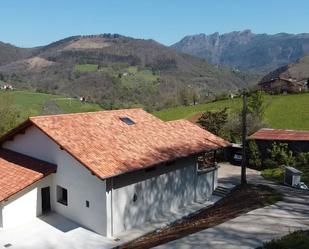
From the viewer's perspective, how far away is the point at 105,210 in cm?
2069

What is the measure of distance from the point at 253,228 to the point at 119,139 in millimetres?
9147

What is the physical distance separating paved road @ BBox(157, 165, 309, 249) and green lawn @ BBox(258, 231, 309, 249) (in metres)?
1.07

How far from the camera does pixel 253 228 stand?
18.3m

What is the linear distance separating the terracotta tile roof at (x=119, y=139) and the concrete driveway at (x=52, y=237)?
358cm

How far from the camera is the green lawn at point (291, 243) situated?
1423 cm

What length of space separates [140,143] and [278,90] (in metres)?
60.0

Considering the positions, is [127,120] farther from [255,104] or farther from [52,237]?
[255,104]

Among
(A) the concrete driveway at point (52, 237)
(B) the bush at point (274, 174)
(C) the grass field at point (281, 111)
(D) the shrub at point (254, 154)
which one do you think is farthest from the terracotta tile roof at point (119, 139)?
(C) the grass field at point (281, 111)

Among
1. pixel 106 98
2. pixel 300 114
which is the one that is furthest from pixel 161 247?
pixel 106 98

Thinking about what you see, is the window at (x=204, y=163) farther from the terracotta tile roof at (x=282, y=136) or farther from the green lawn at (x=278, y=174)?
the terracotta tile roof at (x=282, y=136)

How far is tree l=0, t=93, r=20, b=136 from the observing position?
134 feet

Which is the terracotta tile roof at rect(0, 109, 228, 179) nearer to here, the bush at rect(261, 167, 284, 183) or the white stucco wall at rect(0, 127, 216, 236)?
the white stucco wall at rect(0, 127, 216, 236)

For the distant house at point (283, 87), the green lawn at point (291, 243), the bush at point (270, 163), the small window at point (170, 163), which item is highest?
the distant house at point (283, 87)

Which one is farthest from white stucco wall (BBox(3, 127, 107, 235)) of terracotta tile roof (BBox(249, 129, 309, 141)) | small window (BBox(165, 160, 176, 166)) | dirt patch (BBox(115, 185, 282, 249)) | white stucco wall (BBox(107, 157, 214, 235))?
terracotta tile roof (BBox(249, 129, 309, 141))
